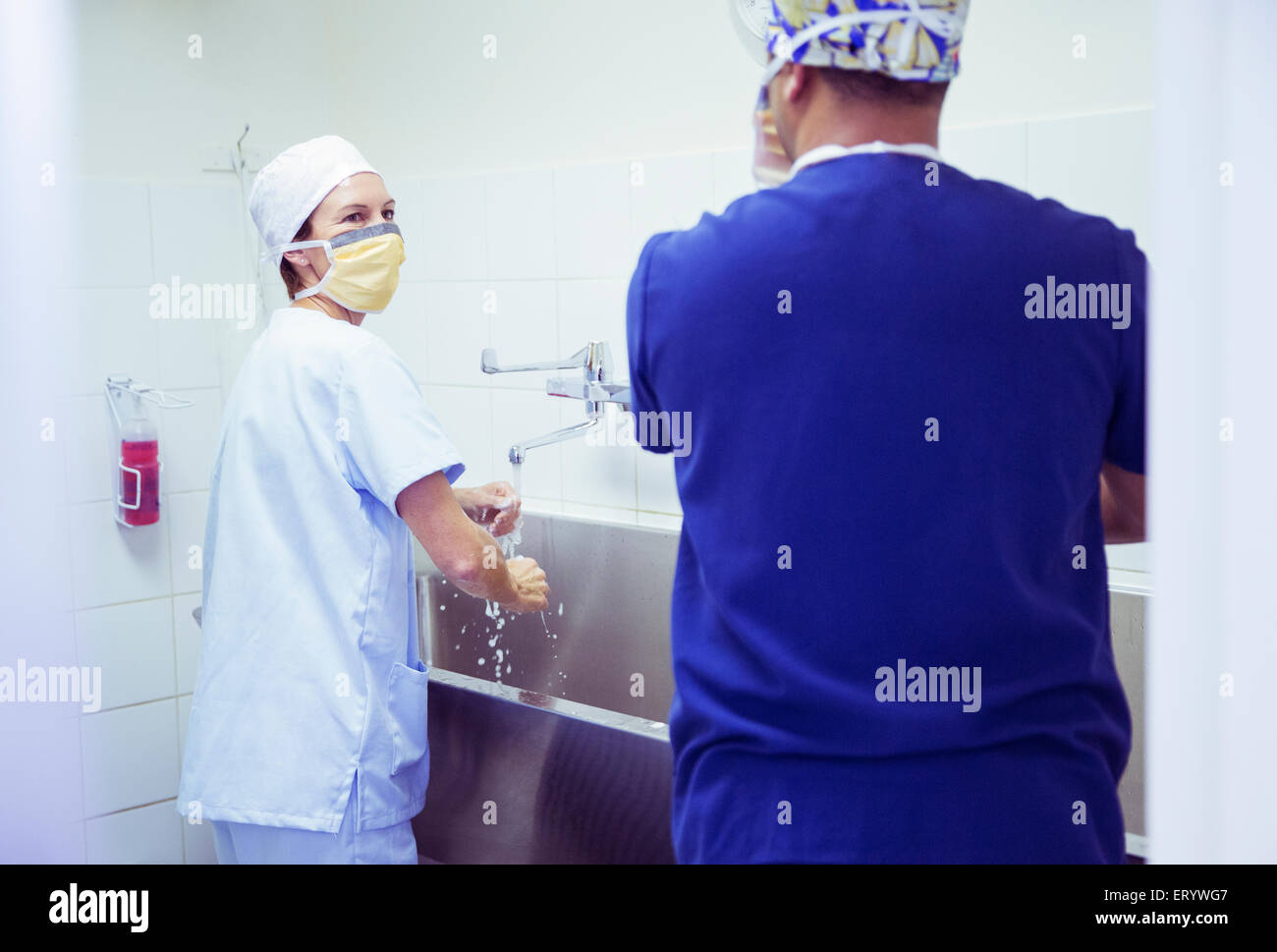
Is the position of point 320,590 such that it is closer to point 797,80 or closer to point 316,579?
point 316,579

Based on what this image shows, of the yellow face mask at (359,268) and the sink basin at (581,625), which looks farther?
the sink basin at (581,625)

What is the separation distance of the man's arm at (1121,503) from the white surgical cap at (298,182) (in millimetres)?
947

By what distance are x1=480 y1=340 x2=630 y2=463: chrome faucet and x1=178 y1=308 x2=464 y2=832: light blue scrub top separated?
527 mm

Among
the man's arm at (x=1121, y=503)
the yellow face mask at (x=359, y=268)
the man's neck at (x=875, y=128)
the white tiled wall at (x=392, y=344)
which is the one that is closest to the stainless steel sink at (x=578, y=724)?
the white tiled wall at (x=392, y=344)

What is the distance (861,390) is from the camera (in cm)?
79

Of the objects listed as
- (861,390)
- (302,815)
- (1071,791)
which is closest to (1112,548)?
(1071,791)

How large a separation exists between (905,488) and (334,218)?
0.90 m

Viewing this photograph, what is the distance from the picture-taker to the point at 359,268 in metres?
1.42

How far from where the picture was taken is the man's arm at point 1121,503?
89 centimetres

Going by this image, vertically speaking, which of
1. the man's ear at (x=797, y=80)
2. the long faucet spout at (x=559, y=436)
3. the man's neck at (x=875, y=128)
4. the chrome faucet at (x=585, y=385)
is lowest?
the long faucet spout at (x=559, y=436)

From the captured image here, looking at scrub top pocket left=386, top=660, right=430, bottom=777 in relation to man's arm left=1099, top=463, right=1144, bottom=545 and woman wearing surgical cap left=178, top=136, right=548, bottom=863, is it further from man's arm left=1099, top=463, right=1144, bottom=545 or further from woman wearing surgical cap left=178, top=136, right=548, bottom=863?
man's arm left=1099, top=463, right=1144, bottom=545

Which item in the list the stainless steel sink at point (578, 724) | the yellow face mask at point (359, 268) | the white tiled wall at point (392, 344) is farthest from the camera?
the white tiled wall at point (392, 344)

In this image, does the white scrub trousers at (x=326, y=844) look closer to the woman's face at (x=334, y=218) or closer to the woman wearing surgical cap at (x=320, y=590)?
the woman wearing surgical cap at (x=320, y=590)

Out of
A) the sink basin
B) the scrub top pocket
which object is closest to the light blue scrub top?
the scrub top pocket
